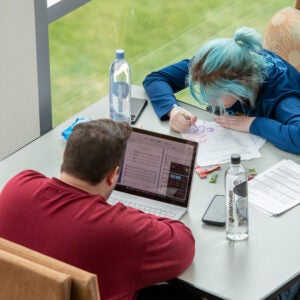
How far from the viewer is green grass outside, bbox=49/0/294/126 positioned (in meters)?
4.52

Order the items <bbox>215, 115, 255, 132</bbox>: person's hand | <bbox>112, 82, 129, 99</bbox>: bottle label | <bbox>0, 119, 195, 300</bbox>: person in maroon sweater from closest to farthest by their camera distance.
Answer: <bbox>0, 119, 195, 300</bbox>: person in maroon sweater, <bbox>215, 115, 255, 132</bbox>: person's hand, <bbox>112, 82, 129, 99</bbox>: bottle label

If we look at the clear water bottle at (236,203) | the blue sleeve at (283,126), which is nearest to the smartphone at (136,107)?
the blue sleeve at (283,126)

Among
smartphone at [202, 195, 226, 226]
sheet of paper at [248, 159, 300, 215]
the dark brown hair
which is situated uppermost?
the dark brown hair

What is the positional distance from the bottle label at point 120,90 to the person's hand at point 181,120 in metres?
0.21

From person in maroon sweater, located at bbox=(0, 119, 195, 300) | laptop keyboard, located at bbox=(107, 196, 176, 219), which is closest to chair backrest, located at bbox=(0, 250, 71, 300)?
person in maroon sweater, located at bbox=(0, 119, 195, 300)

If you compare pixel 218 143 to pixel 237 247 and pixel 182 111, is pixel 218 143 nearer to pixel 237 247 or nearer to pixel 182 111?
pixel 182 111

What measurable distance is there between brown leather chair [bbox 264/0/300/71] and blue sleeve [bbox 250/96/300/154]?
1.72 ft

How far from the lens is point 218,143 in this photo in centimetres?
294

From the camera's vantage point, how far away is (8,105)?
10.7ft

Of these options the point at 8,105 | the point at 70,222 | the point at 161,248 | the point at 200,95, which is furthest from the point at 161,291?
the point at 8,105

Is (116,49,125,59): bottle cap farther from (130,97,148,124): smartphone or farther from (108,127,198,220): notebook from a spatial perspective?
(108,127,198,220): notebook

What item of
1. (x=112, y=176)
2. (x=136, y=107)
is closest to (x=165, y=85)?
(x=136, y=107)

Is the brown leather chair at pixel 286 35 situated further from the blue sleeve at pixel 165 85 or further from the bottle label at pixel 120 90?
the bottle label at pixel 120 90

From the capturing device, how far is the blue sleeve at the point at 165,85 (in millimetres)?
3098
